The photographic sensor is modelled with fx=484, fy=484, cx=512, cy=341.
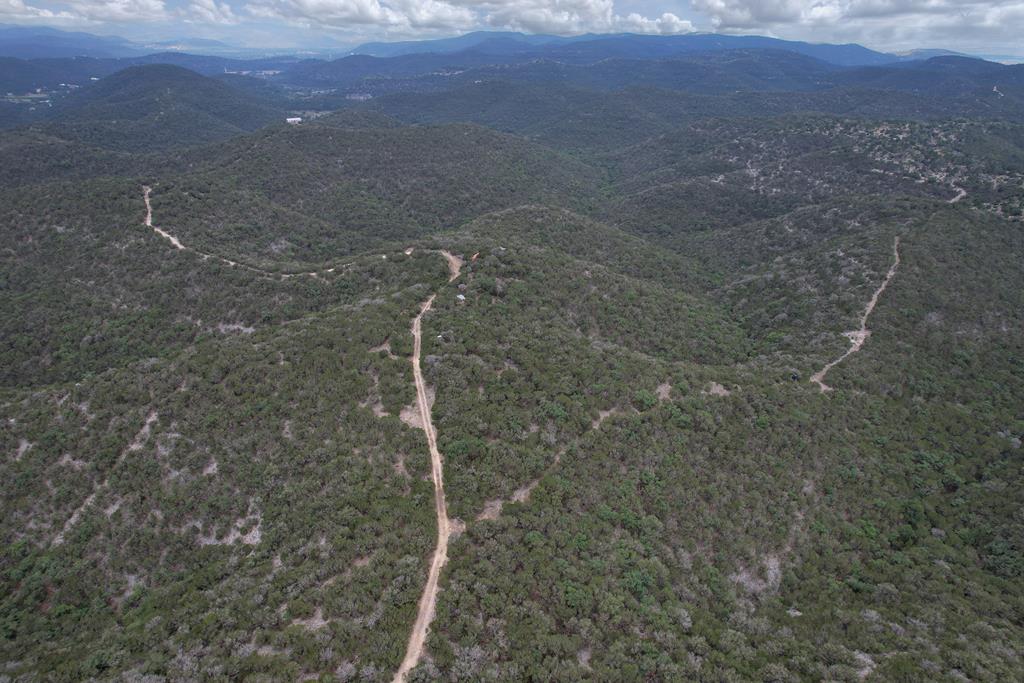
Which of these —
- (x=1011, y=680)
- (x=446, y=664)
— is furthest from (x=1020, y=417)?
(x=446, y=664)

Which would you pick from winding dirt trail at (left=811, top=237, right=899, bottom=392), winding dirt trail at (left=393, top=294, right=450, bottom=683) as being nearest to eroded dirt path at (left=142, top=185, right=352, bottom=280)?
winding dirt trail at (left=393, top=294, right=450, bottom=683)

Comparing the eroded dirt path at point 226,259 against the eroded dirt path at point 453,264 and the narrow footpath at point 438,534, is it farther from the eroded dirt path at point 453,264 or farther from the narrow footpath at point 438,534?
the narrow footpath at point 438,534

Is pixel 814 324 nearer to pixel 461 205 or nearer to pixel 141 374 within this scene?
pixel 141 374

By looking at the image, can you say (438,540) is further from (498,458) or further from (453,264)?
(453,264)

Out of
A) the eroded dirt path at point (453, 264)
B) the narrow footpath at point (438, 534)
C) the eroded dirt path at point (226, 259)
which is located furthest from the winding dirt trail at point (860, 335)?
the eroded dirt path at point (226, 259)

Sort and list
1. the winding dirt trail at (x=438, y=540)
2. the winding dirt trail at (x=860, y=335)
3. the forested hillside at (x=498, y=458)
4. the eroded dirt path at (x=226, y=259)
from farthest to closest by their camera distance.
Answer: the eroded dirt path at (x=226, y=259)
the winding dirt trail at (x=860, y=335)
the forested hillside at (x=498, y=458)
the winding dirt trail at (x=438, y=540)
